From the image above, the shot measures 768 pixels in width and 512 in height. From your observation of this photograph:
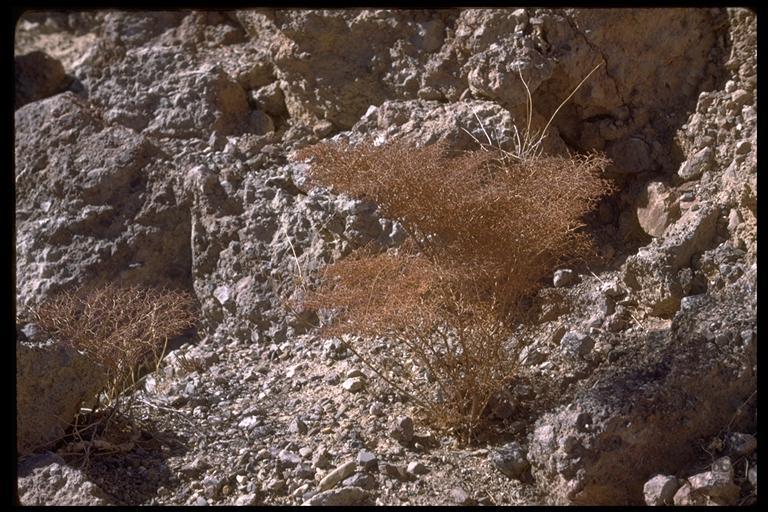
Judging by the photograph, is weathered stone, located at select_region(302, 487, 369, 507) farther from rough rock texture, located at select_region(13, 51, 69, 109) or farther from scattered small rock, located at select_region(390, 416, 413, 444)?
rough rock texture, located at select_region(13, 51, 69, 109)

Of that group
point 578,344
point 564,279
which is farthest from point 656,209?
point 578,344

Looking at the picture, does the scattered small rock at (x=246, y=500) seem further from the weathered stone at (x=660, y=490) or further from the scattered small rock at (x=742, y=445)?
the scattered small rock at (x=742, y=445)

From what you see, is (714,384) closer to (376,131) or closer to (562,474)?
(562,474)

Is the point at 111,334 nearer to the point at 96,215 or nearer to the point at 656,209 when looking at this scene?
the point at 96,215

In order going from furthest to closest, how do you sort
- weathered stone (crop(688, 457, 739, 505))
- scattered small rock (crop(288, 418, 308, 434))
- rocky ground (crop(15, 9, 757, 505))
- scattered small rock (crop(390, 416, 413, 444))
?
scattered small rock (crop(288, 418, 308, 434)), scattered small rock (crop(390, 416, 413, 444)), rocky ground (crop(15, 9, 757, 505)), weathered stone (crop(688, 457, 739, 505))

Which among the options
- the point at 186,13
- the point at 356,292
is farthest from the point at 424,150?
the point at 186,13

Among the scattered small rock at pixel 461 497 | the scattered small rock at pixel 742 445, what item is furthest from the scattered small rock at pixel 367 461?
the scattered small rock at pixel 742 445

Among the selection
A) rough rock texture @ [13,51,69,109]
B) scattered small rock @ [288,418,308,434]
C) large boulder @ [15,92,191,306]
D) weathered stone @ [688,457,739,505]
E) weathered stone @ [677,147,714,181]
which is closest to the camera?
weathered stone @ [688,457,739,505]

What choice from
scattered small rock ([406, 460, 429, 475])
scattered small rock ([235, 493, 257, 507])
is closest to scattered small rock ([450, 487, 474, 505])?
scattered small rock ([406, 460, 429, 475])

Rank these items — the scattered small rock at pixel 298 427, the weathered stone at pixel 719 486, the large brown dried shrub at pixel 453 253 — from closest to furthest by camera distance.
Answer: the weathered stone at pixel 719 486 < the large brown dried shrub at pixel 453 253 < the scattered small rock at pixel 298 427
